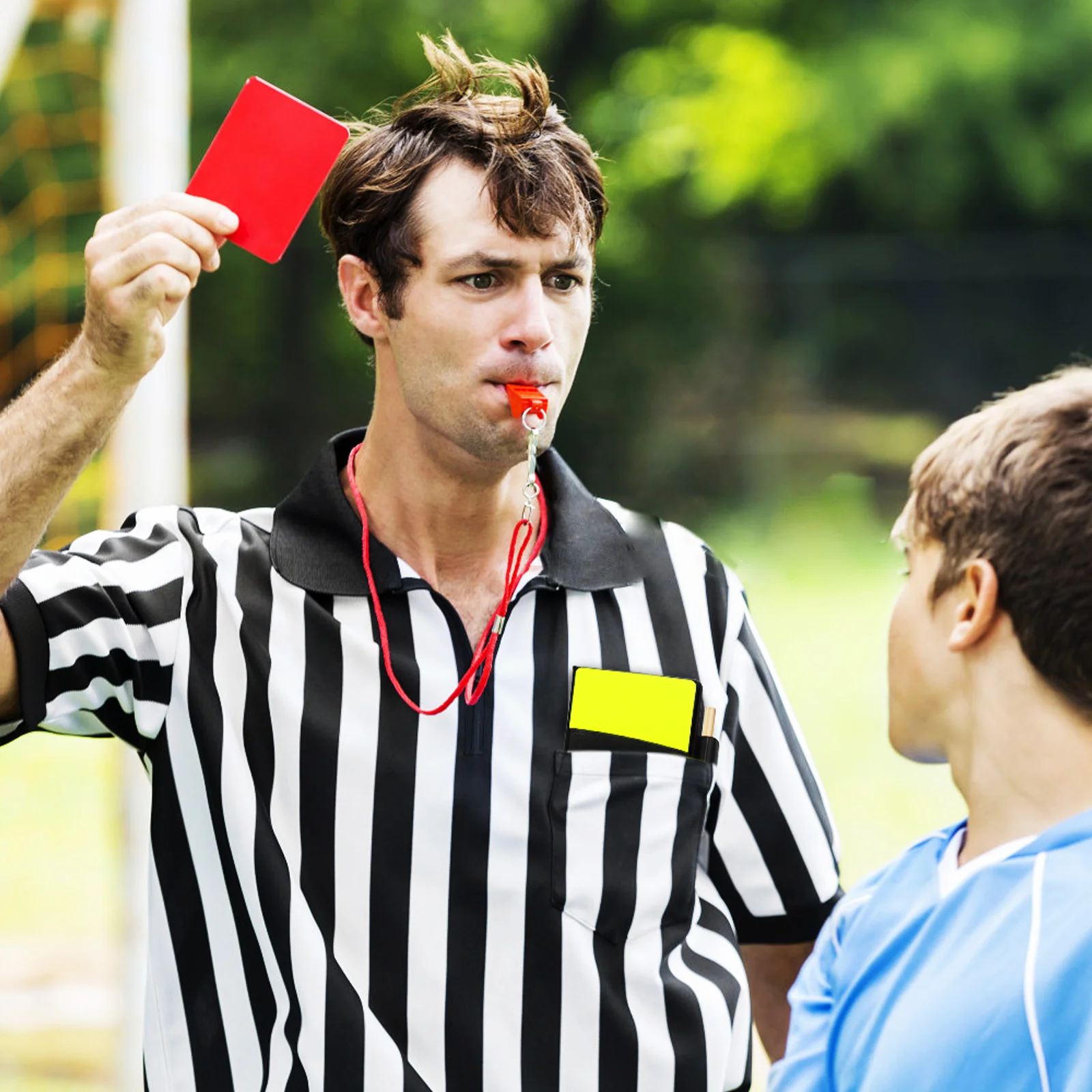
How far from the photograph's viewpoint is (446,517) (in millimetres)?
1845

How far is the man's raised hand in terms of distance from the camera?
1500 millimetres

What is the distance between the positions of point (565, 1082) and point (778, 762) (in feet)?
1.58

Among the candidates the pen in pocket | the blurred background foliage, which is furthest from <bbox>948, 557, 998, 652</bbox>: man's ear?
the blurred background foliage

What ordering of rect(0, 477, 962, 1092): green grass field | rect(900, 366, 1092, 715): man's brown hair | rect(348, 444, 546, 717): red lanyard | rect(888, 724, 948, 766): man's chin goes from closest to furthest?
rect(900, 366, 1092, 715): man's brown hair < rect(888, 724, 948, 766): man's chin < rect(348, 444, 546, 717): red lanyard < rect(0, 477, 962, 1092): green grass field

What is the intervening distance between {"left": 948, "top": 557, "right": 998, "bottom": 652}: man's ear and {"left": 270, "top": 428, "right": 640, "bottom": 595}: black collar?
0.52m

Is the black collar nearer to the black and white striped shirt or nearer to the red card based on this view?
the black and white striped shirt

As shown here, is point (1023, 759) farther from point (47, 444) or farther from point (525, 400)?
point (47, 444)

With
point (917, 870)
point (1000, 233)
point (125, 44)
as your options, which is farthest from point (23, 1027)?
point (1000, 233)

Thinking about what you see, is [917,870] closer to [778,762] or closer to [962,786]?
[962,786]

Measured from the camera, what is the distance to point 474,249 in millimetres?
1775

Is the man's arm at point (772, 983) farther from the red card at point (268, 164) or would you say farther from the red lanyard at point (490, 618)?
the red card at point (268, 164)

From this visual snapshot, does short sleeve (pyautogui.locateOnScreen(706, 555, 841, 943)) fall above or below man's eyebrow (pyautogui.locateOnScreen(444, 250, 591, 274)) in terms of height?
below

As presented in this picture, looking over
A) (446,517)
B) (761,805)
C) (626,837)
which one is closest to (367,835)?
(626,837)

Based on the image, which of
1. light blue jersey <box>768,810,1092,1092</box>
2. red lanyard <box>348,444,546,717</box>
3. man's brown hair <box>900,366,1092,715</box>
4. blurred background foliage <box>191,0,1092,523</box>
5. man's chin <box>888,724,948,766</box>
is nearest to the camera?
light blue jersey <box>768,810,1092,1092</box>
